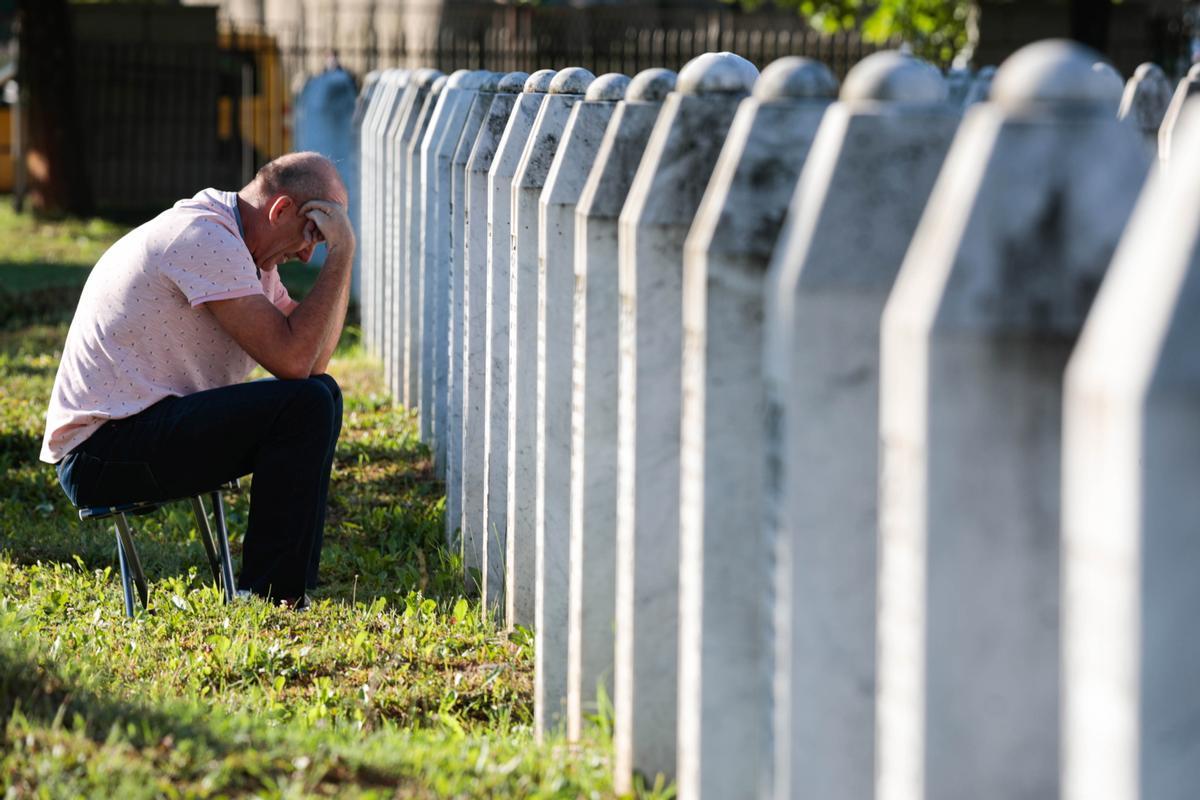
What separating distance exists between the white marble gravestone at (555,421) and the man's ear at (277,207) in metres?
1.33

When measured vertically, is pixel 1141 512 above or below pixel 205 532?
above

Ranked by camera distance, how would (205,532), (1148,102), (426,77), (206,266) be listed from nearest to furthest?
(206,266) < (1148,102) < (205,532) < (426,77)

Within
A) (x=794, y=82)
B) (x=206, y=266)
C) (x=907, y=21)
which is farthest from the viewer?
(x=907, y=21)

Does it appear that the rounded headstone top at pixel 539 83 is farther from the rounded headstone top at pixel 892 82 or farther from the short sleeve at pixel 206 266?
the rounded headstone top at pixel 892 82

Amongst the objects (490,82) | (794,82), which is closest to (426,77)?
(490,82)

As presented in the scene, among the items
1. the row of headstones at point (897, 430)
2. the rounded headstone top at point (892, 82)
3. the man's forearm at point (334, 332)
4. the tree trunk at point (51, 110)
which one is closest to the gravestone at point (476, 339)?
the man's forearm at point (334, 332)

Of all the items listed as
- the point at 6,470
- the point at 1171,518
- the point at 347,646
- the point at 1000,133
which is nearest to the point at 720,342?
the point at 1000,133

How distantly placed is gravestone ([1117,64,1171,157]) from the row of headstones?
2139 millimetres

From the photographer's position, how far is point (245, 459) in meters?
4.62

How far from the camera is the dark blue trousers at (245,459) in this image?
4.52 metres

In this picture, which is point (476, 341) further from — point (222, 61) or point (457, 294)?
point (222, 61)

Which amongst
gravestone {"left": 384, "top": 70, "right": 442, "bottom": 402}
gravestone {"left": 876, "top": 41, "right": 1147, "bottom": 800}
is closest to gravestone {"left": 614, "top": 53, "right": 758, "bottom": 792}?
gravestone {"left": 876, "top": 41, "right": 1147, "bottom": 800}

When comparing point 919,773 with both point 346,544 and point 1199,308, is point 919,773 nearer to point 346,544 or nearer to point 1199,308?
point 1199,308

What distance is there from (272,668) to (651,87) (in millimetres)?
1814
